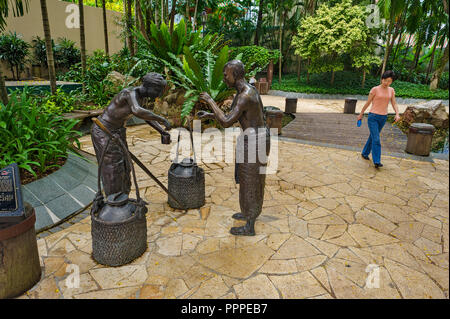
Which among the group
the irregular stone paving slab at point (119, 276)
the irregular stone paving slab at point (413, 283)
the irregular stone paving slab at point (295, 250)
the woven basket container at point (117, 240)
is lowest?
the irregular stone paving slab at point (119, 276)

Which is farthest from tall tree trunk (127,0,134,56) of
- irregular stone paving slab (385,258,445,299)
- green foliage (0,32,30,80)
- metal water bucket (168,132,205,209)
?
irregular stone paving slab (385,258,445,299)

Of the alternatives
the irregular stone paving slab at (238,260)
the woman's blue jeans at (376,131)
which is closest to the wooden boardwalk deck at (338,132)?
the woman's blue jeans at (376,131)

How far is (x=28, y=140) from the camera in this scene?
4027mm

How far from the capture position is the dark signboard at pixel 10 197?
2.30 m

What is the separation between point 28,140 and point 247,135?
314 cm

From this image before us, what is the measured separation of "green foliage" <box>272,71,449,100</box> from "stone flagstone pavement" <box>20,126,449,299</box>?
13258mm

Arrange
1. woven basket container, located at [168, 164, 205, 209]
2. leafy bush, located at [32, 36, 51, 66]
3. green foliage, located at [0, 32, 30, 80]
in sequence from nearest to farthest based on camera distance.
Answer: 1. woven basket container, located at [168, 164, 205, 209]
2. green foliage, located at [0, 32, 30, 80]
3. leafy bush, located at [32, 36, 51, 66]

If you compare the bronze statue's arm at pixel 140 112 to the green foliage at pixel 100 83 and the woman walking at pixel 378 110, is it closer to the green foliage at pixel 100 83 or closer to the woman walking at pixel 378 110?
the woman walking at pixel 378 110

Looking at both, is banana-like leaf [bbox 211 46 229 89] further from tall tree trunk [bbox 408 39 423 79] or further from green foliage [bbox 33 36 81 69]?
tall tree trunk [bbox 408 39 423 79]

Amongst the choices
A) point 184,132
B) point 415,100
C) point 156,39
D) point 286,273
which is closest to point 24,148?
point 286,273

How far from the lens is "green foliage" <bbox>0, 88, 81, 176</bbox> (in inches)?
146

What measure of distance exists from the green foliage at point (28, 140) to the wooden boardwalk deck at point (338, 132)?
5566mm
